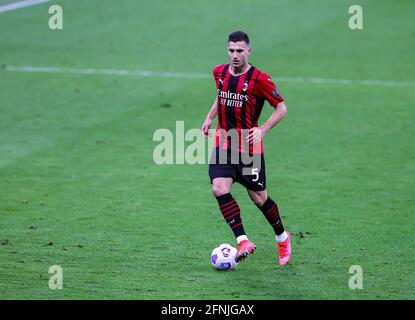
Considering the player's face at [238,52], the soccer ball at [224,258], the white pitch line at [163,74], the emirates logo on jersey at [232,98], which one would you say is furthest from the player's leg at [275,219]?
the white pitch line at [163,74]

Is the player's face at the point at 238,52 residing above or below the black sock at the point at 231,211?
above

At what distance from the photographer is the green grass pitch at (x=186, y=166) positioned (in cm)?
995

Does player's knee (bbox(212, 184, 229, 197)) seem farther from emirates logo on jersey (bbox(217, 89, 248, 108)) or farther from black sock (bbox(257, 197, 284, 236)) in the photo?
emirates logo on jersey (bbox(217, 89, 248, 108))

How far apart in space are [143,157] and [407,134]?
210 inches

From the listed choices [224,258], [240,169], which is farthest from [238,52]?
[224,258]

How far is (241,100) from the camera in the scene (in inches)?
400

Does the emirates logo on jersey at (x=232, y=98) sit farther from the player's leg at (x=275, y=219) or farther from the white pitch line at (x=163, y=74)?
the white pitch line at (x=163, y=74)

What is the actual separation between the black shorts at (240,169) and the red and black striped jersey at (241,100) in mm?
94

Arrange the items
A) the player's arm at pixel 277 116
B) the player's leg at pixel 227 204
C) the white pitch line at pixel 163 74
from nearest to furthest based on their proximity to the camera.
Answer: the player's arm at pixel 277 116 → the player's leg at pixel 227 204 → the white pitch line at pixel 163 74

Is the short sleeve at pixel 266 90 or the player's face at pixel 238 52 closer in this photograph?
the player's face at pixel 238 52

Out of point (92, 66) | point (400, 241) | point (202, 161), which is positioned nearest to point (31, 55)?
point (92, 66)

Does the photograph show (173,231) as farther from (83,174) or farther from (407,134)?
(407,134)

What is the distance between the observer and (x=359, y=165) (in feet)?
49.8

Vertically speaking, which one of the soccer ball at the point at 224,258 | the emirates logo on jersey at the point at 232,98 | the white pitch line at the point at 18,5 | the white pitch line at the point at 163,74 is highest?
the white pitch line at the point at 18,5
